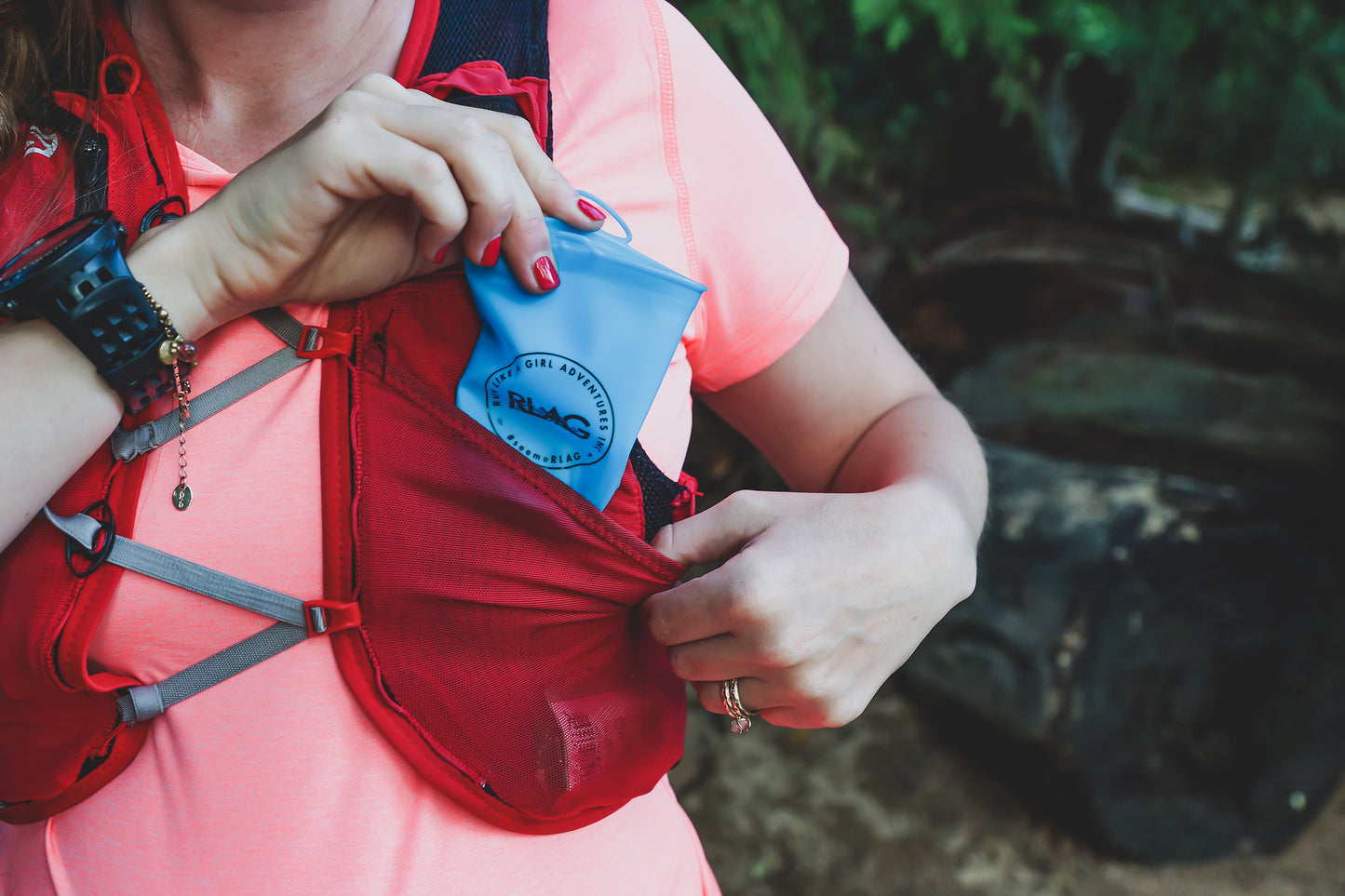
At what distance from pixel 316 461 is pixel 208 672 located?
22cm

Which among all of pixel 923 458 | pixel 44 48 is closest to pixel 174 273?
pixel 44 48

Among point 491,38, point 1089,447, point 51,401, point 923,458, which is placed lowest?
point 1089,447

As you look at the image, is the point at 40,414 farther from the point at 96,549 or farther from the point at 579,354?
the point at 579,354

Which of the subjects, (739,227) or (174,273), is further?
(739,227)

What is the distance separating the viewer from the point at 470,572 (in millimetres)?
848

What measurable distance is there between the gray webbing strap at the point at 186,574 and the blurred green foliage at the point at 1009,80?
1.92 metres

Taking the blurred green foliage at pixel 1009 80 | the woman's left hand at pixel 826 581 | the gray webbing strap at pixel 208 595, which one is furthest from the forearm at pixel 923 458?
the blurred green foliage at pixel 1009 80

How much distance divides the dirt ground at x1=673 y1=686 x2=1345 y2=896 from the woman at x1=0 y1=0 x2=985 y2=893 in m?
1.86

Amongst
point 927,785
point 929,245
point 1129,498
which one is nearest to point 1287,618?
point 1129,498

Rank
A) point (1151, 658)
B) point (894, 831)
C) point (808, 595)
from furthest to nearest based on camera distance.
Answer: point (894, 831)
point (1151, 658)
point (808, 595)

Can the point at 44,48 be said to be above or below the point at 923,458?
above

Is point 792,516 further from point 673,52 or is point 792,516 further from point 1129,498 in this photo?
point 1129,498

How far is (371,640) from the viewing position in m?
0.85

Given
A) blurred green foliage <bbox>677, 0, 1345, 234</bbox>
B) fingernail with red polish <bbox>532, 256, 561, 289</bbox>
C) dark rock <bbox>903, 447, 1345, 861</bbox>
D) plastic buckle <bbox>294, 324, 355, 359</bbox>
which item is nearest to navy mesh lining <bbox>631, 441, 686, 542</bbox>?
fingernail with red polish <bbox>532, 256, 561, 289</bbox>
